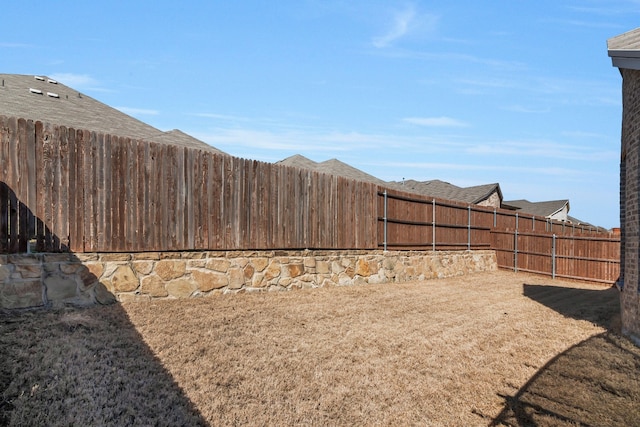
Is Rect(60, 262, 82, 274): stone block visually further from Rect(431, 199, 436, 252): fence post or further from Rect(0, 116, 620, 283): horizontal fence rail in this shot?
Rect(431, 199, 436, 252): fence post

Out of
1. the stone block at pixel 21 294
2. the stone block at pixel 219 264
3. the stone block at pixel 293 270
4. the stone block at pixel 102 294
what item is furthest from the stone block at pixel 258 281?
the stone block at pixel 21 294

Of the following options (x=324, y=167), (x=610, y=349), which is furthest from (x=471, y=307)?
(x=324, y=167)

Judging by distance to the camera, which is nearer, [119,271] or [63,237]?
[63,237]

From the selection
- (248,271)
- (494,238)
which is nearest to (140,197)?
(248,271)

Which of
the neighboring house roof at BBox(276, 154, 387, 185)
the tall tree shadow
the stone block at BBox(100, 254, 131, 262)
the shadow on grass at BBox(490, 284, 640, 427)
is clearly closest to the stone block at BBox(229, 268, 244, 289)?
the stone block at BBox(100, 254, 131, 262)

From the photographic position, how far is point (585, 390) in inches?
168

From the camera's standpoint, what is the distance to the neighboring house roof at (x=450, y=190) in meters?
29.2

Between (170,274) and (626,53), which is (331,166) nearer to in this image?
(170,274)

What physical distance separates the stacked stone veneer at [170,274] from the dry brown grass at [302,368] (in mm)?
348

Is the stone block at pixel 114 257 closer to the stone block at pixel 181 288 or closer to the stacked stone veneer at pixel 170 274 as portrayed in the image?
the stacked stone veneer at pixel 170 274

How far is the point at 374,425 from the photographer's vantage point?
3.50 m

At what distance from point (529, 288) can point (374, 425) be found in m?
10.2

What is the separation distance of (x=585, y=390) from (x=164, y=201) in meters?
6.76

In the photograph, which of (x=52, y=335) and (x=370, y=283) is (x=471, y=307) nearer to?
(x=370, y=283)
